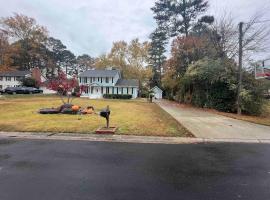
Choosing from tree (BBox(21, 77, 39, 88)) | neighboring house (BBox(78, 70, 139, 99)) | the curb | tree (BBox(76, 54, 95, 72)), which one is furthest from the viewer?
tree (BBox(76, 54, 95, 72))

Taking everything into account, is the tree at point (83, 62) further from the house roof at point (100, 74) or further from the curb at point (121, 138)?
the curb at point (121, 138)

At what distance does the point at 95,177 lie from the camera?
510 centimetres

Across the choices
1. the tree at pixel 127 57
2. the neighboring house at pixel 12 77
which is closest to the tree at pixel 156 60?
the tree at pixel 127 57

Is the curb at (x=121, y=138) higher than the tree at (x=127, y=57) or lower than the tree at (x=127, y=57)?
lower

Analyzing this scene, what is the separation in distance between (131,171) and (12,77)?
63.6 meters

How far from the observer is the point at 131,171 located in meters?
5.51

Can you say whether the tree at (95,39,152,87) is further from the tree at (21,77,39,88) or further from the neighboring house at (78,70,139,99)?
the tree at (21,77,39,88)

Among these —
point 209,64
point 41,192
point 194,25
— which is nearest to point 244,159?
point 41,192

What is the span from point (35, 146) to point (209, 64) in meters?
20.1

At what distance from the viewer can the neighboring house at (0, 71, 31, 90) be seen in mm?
60156

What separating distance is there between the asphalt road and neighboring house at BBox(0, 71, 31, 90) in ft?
187

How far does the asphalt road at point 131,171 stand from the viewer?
4344 mm

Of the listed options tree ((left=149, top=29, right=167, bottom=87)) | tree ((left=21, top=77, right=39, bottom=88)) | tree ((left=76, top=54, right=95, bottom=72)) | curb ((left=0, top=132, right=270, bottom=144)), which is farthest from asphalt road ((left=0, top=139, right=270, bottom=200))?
tree ((left=76, top=54, right=95, bottom=72))

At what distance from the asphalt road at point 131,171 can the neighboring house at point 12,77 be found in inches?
2247
